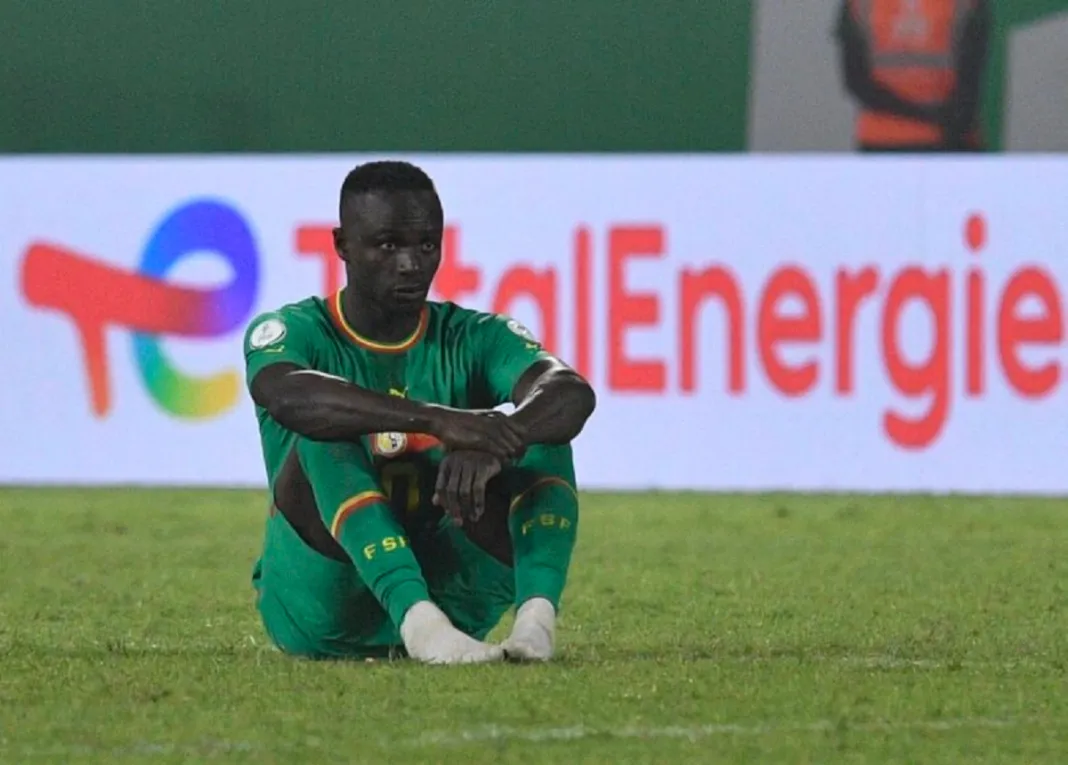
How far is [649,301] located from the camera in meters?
10.8

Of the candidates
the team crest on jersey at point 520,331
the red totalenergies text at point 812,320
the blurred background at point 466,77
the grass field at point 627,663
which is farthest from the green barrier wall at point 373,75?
the team crest on jersey at point 520,331

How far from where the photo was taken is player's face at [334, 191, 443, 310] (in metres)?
5.21

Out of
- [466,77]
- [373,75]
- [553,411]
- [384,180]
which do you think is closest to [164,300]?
[373,75]

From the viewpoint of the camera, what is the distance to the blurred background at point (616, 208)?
10703 millimetres

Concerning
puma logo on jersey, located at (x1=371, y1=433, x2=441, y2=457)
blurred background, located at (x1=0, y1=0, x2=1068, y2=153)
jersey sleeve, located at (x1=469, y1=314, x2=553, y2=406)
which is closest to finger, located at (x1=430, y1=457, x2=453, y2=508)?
puma logo on jersey, located at (x1=371, y1=433, x2=441, y2=457)

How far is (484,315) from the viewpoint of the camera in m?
5.47

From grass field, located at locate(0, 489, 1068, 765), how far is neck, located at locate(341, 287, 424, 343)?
69cm

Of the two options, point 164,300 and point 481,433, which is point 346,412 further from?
point 164,300

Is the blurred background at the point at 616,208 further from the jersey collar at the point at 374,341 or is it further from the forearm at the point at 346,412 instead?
the forearm at the point at 346,412

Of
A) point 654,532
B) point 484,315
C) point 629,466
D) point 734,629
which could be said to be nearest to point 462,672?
point 484,315

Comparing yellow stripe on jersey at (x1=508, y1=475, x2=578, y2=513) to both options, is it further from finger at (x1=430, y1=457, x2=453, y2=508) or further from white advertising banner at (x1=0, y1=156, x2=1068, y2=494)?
white advertising banner at (x1=0, y1=156, x2=1068, y2=494)

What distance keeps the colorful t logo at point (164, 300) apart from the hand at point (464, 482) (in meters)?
6.06

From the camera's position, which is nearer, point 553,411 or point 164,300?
point 553,411

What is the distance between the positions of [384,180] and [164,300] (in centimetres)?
590
